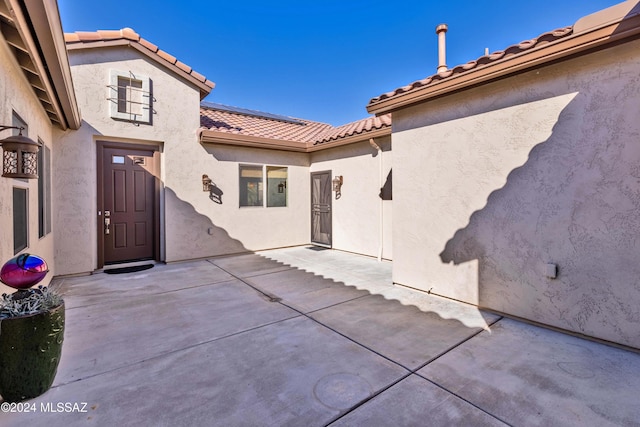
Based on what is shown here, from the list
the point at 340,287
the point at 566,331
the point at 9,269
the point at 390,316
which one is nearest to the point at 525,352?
the point at 566,331

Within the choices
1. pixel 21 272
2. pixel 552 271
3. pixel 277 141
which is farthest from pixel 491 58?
pixel 277 141

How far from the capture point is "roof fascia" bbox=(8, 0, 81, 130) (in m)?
2.36

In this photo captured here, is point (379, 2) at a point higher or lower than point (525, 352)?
higher

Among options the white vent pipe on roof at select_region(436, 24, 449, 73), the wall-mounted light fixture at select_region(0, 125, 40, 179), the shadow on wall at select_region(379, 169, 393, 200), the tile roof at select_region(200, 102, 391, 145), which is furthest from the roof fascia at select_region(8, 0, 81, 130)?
the shadow on wall at select_region(379, 169, 393, 200)

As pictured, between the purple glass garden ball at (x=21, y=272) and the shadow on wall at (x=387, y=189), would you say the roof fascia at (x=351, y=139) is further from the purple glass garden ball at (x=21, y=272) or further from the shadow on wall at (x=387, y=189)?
the purple glass garden ball at (x=21, y=272)

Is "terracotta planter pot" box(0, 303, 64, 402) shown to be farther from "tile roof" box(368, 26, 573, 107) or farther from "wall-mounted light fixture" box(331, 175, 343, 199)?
"wall-mounted light fixture" box(331, 175, 343, 199)

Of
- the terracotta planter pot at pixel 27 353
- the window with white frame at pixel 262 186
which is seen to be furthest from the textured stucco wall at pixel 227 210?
the terracotta planter pot at pixel 27 353

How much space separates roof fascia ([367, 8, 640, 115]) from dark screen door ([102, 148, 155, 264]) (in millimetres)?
6100

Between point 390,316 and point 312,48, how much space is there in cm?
1090

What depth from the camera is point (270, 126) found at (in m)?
10.2

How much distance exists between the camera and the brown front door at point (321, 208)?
29.9 ft

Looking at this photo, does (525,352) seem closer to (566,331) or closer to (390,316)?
(566,331)

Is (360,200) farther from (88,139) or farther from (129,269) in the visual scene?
(88,139)

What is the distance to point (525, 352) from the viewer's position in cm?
303
